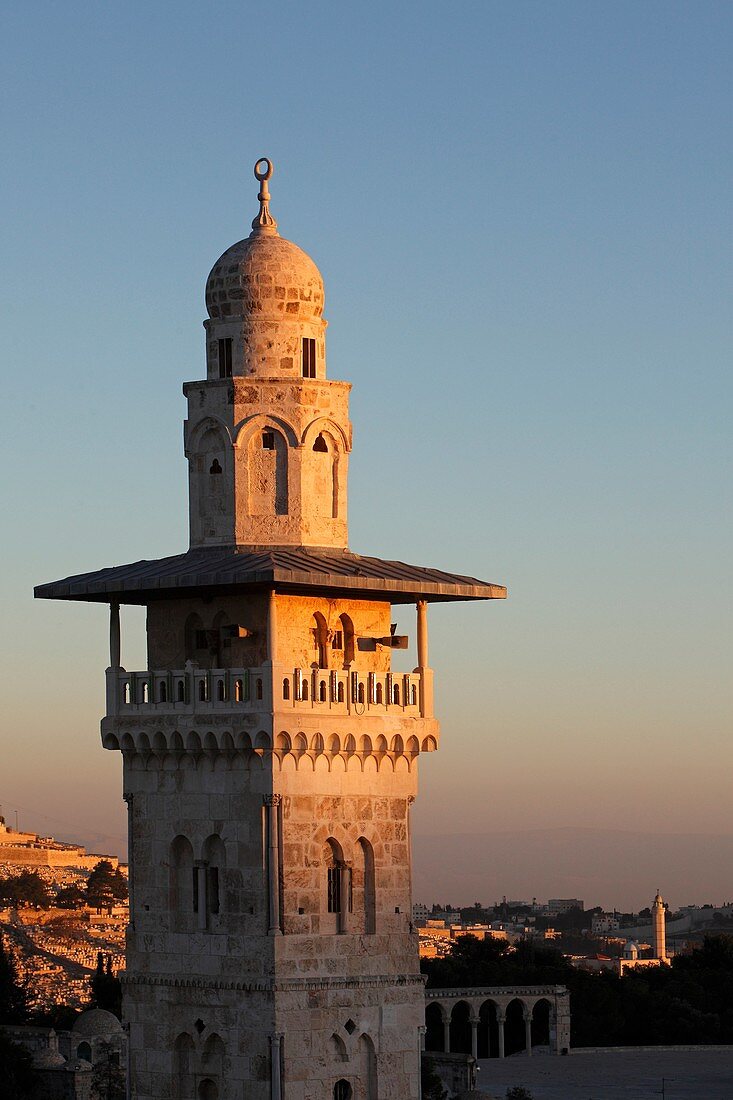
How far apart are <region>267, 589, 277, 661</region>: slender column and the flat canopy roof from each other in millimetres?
242

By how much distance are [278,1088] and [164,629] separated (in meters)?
7.30

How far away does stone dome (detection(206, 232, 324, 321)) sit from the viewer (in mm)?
35469

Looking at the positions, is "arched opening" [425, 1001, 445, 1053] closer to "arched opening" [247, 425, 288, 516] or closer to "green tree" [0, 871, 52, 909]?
"arched opening" [247, 425, 288, 516]

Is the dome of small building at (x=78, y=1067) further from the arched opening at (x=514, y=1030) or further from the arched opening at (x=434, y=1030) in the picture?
the arched opening at (x=514, y=1030)

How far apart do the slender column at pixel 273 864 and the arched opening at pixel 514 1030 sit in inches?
3053

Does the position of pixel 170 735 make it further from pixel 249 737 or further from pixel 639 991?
pixel 639 991

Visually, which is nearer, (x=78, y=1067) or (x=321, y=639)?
→ (x=321, y=639)

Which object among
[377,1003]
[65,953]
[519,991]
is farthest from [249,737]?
[65,953]

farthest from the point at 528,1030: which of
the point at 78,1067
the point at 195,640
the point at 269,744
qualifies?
the point at 269,744

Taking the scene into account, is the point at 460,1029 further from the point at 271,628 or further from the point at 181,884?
the point at 271,628

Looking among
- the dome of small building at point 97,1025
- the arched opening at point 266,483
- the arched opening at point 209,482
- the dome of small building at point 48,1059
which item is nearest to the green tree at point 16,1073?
the dome of small building at point 48,1059

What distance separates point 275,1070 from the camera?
33.3m

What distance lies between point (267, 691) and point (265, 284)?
6.38m

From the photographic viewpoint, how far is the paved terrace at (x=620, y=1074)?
79.4m
